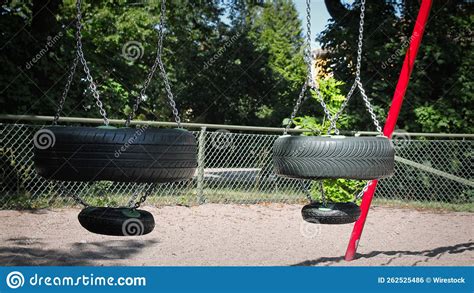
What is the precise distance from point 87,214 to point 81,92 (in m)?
5.89

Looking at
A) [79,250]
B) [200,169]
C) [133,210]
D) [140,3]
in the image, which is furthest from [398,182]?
[140,3]

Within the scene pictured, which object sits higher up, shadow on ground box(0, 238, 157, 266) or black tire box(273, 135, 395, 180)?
shadow on ground box(0, 238, 157, 266)

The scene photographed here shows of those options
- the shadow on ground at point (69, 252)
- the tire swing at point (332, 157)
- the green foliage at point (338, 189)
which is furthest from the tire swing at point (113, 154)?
the green foliage at point (338, 189)

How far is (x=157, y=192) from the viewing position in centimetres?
707

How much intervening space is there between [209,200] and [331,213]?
4.15 m

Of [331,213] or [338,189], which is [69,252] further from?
[338,189]

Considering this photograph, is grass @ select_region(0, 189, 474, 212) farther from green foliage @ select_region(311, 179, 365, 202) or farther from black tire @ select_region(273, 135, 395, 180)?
black tire @ select_region(273, 135, 395, 180)

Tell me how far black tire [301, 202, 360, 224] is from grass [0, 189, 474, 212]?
3705 millimetres

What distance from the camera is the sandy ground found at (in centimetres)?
389

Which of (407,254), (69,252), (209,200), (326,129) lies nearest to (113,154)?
(69,252)

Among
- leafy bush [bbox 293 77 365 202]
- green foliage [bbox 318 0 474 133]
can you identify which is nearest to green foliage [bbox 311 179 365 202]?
leafy bush [bbox 293 77 365 202]

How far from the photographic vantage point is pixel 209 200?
7.13 metres

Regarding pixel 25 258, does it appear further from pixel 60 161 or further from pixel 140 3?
pixel 140 3

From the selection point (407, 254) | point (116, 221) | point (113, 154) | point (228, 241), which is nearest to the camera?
point (113, 154)
